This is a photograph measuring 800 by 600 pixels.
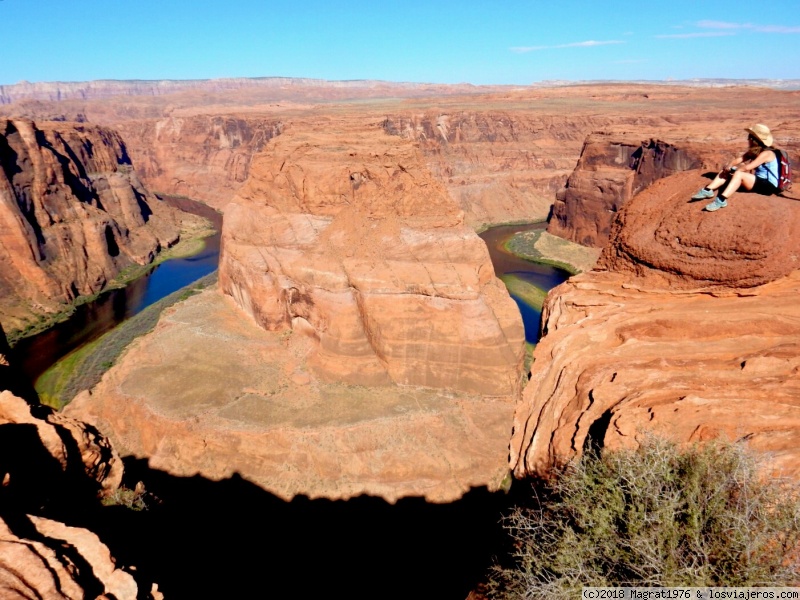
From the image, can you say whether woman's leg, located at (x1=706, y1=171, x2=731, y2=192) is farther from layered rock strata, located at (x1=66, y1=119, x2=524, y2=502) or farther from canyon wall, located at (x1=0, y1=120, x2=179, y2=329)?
canyon wall, located at (x1=0, y1=120, x2=179, y2=329)

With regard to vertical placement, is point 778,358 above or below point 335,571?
above

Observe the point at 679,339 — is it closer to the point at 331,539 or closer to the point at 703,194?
the point at 703,194

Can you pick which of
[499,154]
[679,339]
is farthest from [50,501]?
[499,154]

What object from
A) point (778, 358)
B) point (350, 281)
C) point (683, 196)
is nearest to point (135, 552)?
point (778, 358)

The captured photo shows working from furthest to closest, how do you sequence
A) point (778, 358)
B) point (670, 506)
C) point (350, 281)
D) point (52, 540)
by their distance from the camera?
point (350, 281)
point (778, 358)
point (52, 540)
point (670, 506)

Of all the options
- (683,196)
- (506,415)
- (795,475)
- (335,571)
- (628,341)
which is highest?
(683,196)

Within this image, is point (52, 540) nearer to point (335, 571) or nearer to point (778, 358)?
point (778, 358)
